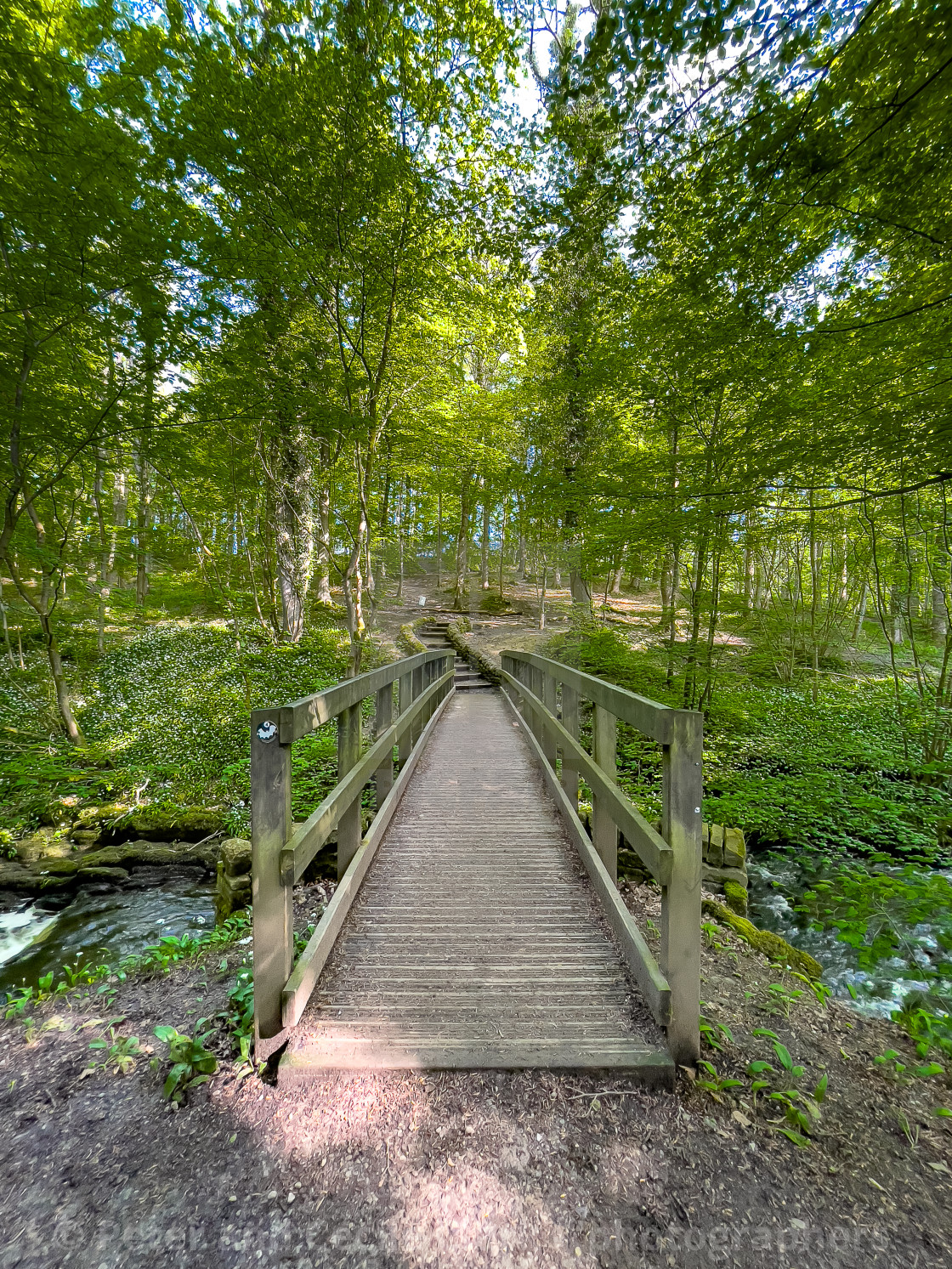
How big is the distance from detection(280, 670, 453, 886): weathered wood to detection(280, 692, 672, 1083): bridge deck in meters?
0.60

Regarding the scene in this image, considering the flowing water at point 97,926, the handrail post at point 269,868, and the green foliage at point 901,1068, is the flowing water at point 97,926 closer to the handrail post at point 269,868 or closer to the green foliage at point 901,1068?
the handrail post at point 269,868

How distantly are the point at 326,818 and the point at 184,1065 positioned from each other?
994 millimetres

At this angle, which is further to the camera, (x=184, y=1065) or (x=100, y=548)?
(x=100, y=548)

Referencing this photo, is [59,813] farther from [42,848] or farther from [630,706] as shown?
[630,706]

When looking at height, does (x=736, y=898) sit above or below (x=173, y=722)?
below

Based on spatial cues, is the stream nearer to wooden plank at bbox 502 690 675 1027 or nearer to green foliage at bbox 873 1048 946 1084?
green foliage at bbox 873 1048 946 1084

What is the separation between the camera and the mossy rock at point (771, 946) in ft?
11.3

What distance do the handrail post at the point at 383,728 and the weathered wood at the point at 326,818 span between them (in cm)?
21

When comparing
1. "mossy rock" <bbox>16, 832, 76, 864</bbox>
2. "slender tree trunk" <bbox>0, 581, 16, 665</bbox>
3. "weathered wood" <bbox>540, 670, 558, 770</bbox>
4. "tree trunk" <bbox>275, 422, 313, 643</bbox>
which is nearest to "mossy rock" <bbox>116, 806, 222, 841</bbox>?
"mossy rock" <bbox>16, 832, 76, 864</bbox>

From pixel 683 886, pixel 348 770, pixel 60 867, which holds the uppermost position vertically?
pixel 348 770

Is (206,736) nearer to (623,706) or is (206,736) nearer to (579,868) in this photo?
(579,868)

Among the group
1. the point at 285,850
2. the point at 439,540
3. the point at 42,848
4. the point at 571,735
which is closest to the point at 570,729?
the point at 571,735

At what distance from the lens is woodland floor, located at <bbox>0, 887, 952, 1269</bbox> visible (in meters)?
1.34

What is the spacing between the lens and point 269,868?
76.8 inches
